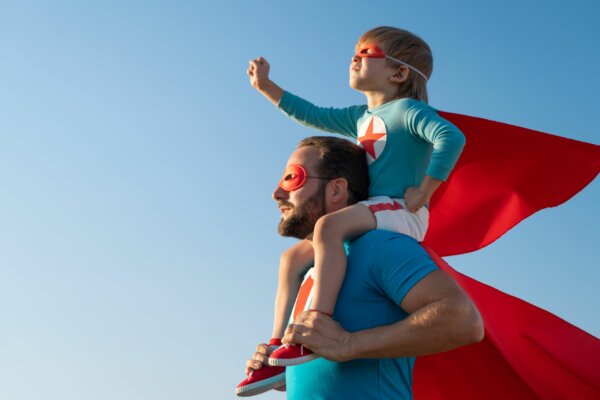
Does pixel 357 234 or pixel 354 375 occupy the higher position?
pixel 357 234

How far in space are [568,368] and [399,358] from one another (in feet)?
4.27

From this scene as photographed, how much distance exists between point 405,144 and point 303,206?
608 mm

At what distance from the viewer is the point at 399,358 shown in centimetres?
369

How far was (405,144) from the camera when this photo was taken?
426 cm

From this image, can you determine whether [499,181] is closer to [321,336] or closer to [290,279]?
[290,279]

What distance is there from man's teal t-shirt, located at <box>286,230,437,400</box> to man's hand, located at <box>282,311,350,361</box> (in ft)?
0.46

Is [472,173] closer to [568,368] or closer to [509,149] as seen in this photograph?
[509,149]

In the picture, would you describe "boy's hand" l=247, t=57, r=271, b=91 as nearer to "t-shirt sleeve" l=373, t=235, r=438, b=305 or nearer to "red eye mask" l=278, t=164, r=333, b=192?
"red eye mask" l=278, t=164, r=333, b=192

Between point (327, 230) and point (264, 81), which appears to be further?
point (264, 81)

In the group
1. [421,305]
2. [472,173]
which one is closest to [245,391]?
[421,305]

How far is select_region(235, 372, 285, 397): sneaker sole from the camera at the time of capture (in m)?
3.98

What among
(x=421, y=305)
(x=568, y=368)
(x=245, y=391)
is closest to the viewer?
(x=421, y=305)

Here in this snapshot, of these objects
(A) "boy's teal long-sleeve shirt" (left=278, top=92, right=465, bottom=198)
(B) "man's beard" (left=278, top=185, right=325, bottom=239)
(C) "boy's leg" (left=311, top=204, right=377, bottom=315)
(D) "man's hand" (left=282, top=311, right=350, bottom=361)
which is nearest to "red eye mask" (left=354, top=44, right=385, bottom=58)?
(A) "boy's teal long-sleeve shirt" (left=278, top=92, right=465, bottom=198)

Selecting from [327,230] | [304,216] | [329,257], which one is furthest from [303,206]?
[329,257]
